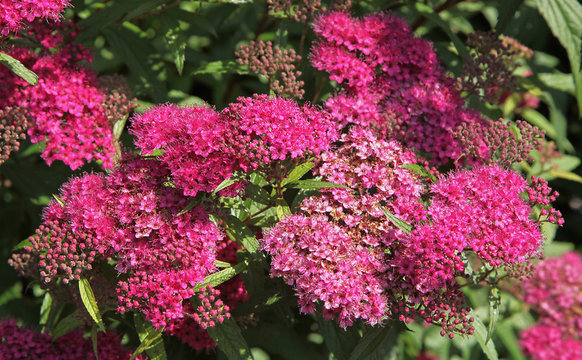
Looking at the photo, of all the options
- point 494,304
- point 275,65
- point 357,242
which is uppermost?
point 275,65

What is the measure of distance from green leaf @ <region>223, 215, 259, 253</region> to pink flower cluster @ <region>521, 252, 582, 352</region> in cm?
200

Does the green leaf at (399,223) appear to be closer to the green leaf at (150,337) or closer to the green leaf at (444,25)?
the green leaf at (150,337)

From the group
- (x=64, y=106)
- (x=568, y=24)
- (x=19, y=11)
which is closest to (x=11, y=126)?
(x=64, y=106)

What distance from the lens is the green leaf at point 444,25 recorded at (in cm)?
303

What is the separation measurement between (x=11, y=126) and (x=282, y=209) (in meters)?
1.14

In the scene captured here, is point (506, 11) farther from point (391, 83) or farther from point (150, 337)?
point (150, 337)

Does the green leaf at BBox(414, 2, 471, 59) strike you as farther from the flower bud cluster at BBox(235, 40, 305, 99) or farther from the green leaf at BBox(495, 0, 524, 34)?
the flower bud cluster at BBox(235, 40, 305, 99)

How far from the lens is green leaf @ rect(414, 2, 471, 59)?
3.03 meters

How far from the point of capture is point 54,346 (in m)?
2.67

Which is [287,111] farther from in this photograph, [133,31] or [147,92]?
[133,31]

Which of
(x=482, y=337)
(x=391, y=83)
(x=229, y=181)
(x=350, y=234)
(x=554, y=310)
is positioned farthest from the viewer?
(x=554, y=310)

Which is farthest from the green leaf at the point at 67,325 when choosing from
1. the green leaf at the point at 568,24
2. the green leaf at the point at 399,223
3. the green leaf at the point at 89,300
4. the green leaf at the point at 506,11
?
the green leaf at the point at 568,24

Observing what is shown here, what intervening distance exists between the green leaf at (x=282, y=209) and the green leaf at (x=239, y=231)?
0.13 m

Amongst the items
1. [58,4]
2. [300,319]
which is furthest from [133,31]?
[300,319]
